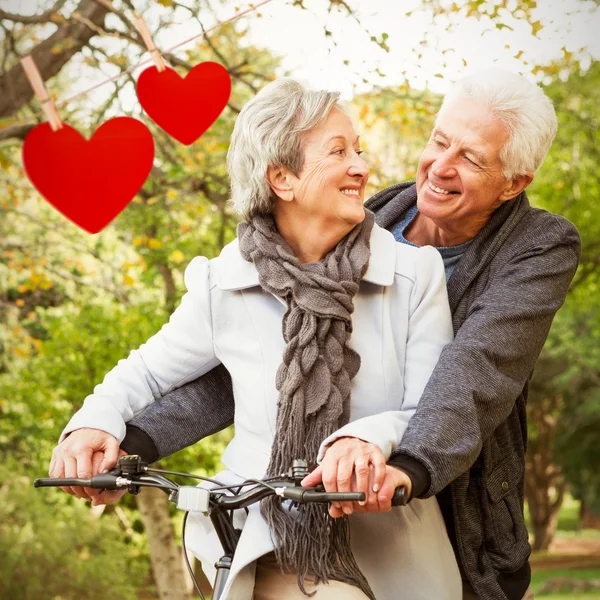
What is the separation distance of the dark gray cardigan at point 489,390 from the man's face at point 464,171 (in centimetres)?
6

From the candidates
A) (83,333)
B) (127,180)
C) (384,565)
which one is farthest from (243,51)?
(384,565)

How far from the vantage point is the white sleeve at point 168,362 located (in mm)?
1878

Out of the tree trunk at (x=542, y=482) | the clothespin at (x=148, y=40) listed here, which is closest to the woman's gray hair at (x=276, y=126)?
the clothespin at (x=148, y=40)

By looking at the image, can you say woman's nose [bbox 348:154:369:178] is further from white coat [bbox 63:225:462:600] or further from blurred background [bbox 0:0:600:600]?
blurred background [bbox 0:0:600:600]

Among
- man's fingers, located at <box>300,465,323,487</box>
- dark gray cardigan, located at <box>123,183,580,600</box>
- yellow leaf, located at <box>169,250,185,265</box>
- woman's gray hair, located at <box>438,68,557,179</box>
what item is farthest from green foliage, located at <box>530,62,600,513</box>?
man's fingers, located at <box>300,465,323,487</box>

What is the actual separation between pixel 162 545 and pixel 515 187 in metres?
4.89

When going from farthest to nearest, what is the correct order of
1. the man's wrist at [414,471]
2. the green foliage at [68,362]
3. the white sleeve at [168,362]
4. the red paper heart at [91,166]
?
the green foliage at [68,362] → the red paper heart at [91,166] → the white sleeve at [168,362] → the man's wrist at [414,471]

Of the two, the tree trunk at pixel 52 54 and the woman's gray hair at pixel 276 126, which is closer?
the woman's gray hair at pixel 276 126

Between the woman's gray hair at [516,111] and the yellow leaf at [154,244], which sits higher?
A: the yellow leaf at [154,244]

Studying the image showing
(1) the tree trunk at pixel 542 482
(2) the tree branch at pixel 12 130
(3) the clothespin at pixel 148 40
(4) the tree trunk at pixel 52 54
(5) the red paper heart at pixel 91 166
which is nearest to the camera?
(5) the red paper heart at pixel 91 166

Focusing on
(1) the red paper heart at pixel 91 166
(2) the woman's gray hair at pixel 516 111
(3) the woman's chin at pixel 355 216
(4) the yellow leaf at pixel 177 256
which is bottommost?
(3) the woman's chin at pixel 355 216

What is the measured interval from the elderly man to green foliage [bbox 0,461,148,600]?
5.09 m

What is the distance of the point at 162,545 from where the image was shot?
6.42 meters

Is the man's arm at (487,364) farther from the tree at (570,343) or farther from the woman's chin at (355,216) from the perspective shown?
the tree at (570,343)
